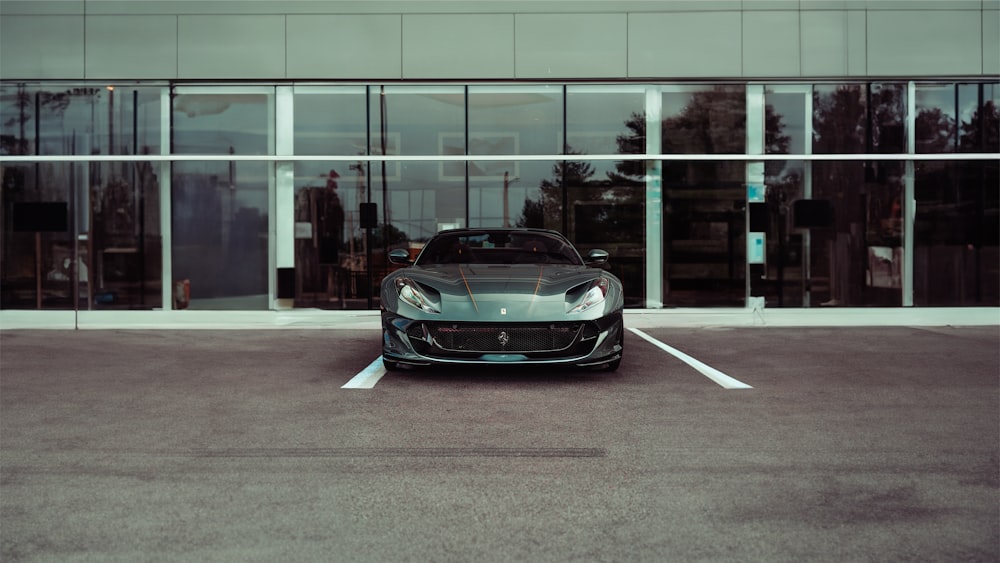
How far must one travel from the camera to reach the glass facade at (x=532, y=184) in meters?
14.4

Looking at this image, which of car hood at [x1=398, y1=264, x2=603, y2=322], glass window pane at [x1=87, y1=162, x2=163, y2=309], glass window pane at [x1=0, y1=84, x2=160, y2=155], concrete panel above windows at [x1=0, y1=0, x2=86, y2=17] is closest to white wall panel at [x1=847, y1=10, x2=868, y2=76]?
car hood at [x1=398, y1=264, x2=603, y2=322]

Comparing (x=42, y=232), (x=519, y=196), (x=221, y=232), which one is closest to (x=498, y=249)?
(x=519, y=196)

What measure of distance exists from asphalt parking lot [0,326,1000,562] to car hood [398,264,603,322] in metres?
0.57

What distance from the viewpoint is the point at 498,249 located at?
27.1 ft

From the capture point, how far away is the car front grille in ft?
21.7

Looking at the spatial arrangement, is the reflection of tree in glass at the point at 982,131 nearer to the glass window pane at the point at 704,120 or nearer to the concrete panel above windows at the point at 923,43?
the concrete panel above windows at the point at 923,43

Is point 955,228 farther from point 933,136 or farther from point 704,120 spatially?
point 704,120

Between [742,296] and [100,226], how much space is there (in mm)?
10601

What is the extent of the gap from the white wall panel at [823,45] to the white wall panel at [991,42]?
218cm

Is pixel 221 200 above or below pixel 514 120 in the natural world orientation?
below

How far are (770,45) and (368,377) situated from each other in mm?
9794

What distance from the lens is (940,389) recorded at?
662 cm

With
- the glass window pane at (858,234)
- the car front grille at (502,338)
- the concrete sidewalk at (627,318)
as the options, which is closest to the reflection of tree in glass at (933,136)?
the glass window pane at (858,234)

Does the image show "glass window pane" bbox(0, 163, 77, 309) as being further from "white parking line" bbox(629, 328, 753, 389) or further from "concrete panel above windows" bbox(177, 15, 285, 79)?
"white parking line" bbox(629, 328, 753, 389)
